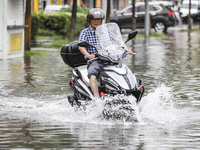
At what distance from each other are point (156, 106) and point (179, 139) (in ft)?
7.15

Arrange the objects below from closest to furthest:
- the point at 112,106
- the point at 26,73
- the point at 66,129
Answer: the point at 66,129
the point at 112,106
the point at 26,73

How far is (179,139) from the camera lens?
6.60m

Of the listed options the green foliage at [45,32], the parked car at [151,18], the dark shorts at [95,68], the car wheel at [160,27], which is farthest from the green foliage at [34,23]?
the dark shorts at [95,68]

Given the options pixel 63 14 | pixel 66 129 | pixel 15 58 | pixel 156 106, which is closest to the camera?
pixel 66 129

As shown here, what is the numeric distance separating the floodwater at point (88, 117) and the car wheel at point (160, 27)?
21.9 metres

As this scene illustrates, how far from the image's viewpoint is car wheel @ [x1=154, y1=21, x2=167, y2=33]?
1399 inches

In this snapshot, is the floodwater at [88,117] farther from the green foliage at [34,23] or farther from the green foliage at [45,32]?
the green foliage at [45,32]

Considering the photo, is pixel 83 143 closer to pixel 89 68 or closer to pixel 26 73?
pixel 89 68

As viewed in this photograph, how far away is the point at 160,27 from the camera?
117ft

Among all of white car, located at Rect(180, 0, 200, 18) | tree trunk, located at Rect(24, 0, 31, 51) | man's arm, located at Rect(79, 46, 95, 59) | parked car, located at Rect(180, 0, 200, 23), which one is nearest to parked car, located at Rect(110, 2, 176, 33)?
parked car, located at Rect(180, 0, 200, 23)

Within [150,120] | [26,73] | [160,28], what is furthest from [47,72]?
[160,28]

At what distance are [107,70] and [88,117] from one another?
678 mm

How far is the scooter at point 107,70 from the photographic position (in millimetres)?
7773

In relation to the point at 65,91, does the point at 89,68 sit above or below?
above
